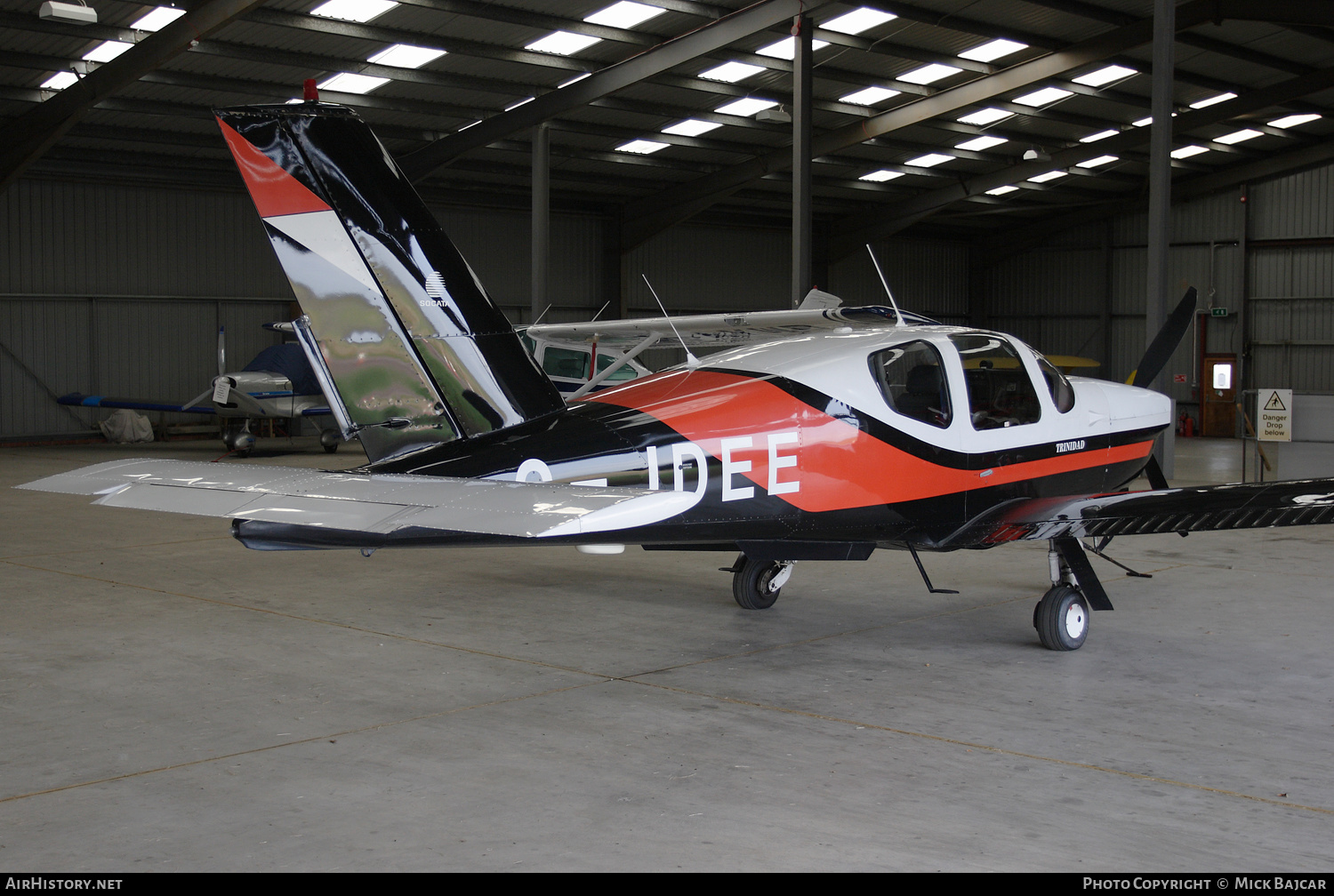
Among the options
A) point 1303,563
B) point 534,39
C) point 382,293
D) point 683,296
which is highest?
point 534,39

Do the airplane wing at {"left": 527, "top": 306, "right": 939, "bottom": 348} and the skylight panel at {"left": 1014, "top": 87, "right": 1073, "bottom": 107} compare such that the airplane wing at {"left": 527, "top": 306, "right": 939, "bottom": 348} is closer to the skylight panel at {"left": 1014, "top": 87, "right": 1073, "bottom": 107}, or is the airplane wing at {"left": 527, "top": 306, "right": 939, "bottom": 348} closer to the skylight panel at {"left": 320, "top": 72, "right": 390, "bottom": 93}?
the skylight panel at {"left": 320, "top": 72, "right": 390, "bottom": 93}

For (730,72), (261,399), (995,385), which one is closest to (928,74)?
(730,72)

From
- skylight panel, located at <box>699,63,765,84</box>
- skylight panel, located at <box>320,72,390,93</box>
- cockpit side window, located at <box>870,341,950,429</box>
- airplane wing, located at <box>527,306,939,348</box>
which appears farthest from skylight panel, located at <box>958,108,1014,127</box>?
cockpit side window, located at <box>870,341,950,429</box>

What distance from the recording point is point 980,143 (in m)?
28.3

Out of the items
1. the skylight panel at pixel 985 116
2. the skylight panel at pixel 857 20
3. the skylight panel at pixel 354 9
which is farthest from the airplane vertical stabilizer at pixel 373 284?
the skylight panel at pixel 985 116

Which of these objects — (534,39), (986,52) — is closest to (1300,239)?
(986,52)

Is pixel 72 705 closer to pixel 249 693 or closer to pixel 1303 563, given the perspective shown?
pixel 249 693

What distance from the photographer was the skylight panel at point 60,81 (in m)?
19.3

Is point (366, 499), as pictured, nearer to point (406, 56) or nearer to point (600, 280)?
point (406, 56)

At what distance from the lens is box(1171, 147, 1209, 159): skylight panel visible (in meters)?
30.1

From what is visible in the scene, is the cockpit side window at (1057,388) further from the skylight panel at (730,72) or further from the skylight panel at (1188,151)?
the skylight panel at (1188,151)

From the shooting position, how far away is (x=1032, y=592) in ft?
27.6

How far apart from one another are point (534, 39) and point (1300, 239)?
2338 centimetres

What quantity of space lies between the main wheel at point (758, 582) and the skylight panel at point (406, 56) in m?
14.3
